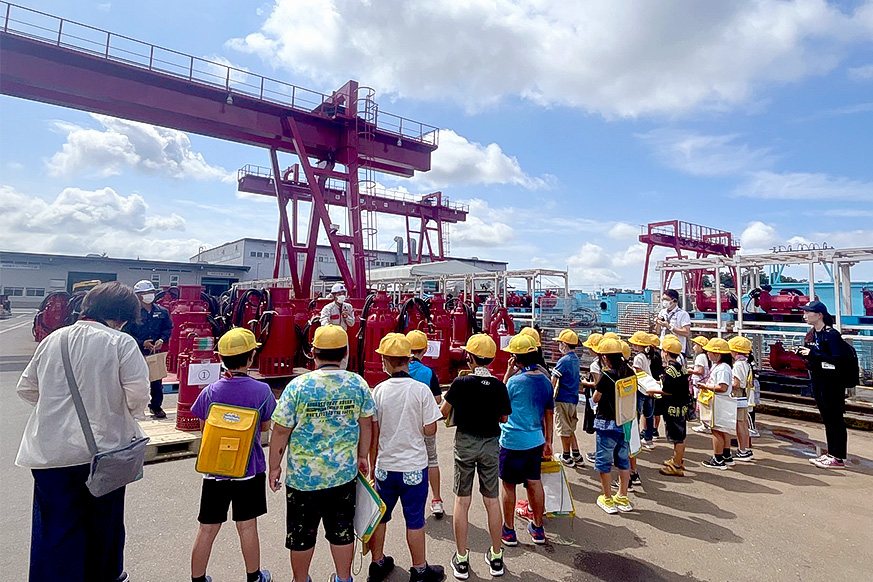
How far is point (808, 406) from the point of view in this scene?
24.5 ft

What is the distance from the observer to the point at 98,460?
6.79 ft

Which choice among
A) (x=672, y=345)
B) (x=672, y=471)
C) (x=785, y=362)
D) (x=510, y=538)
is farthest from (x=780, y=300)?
(x=510, y=538)

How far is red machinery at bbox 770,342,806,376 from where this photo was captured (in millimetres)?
9148

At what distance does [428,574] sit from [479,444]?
830mm

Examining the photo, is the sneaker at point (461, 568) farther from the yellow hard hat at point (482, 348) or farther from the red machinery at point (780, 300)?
the red machinery at point (780, 300)

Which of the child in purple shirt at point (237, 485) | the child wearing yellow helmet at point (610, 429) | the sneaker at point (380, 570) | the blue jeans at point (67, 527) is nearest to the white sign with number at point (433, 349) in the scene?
the child wearing yellow helmet at point (610, 429)

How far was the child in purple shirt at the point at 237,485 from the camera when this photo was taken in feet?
7.86

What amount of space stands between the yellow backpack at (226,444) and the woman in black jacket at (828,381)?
5.91m

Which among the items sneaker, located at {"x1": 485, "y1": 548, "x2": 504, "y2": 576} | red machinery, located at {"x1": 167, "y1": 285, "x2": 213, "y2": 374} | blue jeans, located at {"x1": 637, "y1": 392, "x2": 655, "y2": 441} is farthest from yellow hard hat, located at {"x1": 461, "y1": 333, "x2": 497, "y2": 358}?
red machinery, located at {"x1": 167, "y1": 285, "x2": 213, "y2": 374}

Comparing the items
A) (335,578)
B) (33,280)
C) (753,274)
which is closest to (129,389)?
(335,578)

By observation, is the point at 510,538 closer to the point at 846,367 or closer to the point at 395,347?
the point at 395,347

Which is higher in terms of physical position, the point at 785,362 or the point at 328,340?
the point at 328,340

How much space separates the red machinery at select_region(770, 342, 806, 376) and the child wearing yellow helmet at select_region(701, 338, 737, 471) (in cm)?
605

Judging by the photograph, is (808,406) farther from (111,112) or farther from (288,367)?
(111,112)
